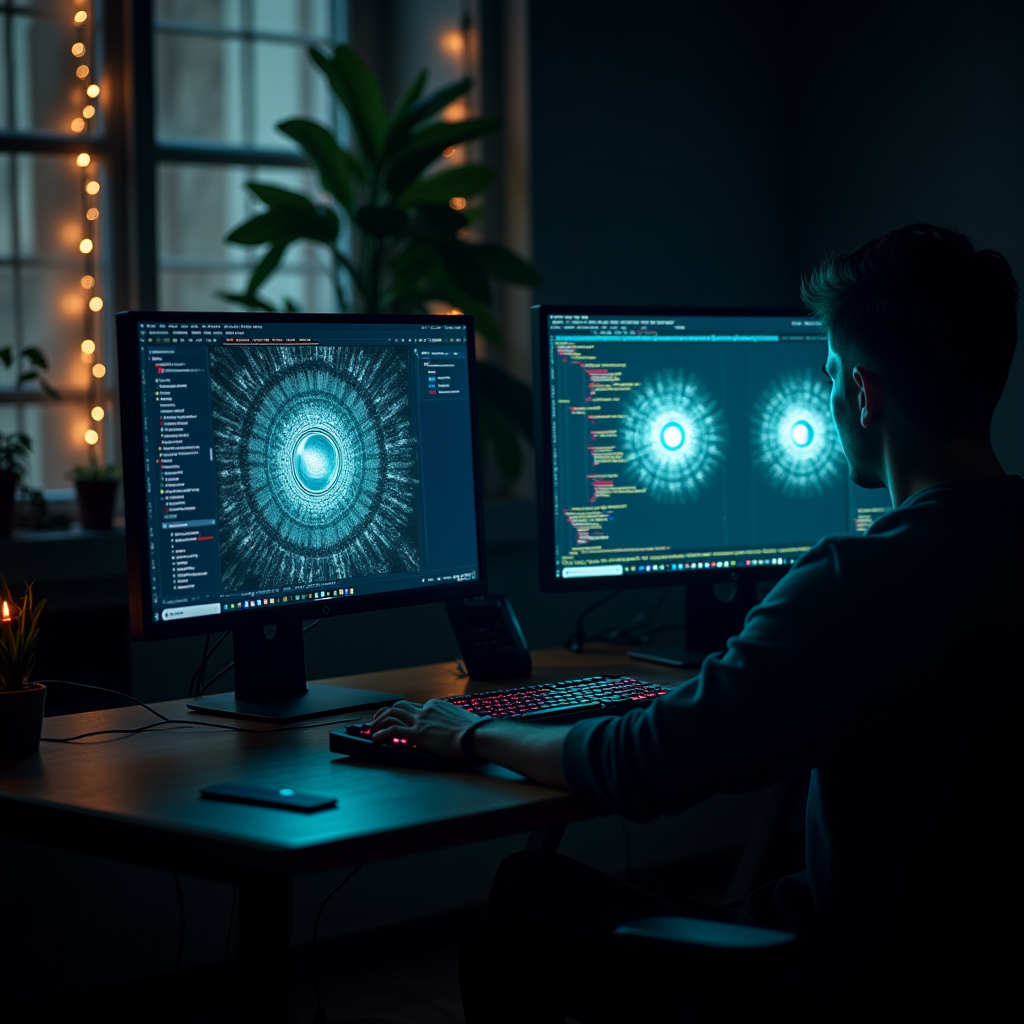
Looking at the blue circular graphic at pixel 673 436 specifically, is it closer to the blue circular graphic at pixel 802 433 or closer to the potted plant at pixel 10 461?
the blue circular graphic at pixel 802 433

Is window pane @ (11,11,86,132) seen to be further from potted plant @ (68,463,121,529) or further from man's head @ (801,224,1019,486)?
man's head @ (801,224,1019,486)

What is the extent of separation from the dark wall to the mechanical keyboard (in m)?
1.48

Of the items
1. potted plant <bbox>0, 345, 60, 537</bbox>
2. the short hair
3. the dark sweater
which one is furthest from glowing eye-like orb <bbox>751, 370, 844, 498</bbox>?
potted plant <bbox>0, 345, 60, 537</bbox>

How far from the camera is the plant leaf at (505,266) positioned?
2.82 metres

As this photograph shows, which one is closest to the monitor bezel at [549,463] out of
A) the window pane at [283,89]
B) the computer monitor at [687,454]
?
the computer monitor at [687,454]

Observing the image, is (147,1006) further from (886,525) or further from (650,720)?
(886,525)

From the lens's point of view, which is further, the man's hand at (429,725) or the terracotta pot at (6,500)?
the terracotta pot at (6,500)

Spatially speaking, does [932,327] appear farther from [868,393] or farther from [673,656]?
[673,656]

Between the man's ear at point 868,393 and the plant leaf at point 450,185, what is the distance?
1.68 m

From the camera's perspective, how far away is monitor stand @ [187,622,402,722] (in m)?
1.80

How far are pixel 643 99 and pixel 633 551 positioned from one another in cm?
152

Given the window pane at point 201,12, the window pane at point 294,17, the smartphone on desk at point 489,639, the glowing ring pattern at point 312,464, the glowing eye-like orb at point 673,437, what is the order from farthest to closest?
the window pane at point 294,17 → the window pane at point 201,12 → the glowing eye-like orb at point 673,437 → the smartphone on desk at point 489,639 → the glowing ring pattern at point 312,464

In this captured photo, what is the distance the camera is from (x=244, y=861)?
1207 millimetres

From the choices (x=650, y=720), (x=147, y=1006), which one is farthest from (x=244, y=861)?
(x=147, y=1006)
